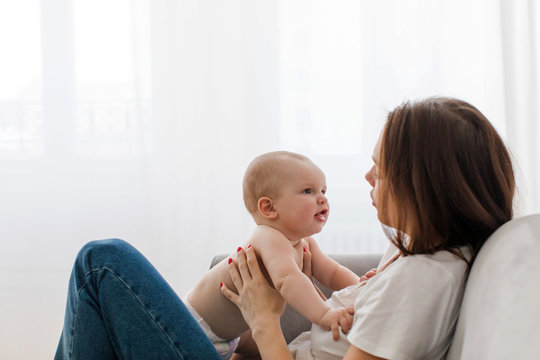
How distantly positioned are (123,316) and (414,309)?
61 cm

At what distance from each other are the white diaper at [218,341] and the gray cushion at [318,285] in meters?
0.20

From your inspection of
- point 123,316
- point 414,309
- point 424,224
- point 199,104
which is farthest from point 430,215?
point 199,104

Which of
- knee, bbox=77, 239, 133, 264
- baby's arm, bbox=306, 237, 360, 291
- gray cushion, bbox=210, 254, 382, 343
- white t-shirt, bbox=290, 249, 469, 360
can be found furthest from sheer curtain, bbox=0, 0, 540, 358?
white t-shirt, bbox=290, 249, 469, 360

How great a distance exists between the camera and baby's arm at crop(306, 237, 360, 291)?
160 cm

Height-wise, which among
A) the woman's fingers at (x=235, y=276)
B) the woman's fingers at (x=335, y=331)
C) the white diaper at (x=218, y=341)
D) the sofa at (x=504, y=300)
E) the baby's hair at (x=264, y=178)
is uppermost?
the baby's hair at (x=264, y=178)

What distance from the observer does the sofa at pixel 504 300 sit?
2.50 feet

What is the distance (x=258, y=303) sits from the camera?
1.36 m

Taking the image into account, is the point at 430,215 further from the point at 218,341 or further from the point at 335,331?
the point at 218,341

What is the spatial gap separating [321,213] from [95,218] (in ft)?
5.70

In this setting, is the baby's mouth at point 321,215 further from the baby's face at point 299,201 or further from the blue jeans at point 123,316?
the blue jeans at point 123,316

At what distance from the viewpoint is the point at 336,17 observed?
2756mm

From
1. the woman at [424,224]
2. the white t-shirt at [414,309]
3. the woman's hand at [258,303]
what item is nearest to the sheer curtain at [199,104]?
the woman's hand at [258,303]

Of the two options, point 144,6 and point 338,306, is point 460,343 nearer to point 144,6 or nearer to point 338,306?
point 338,306

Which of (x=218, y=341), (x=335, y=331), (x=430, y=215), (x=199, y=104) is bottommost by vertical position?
(x=218, y=341)
